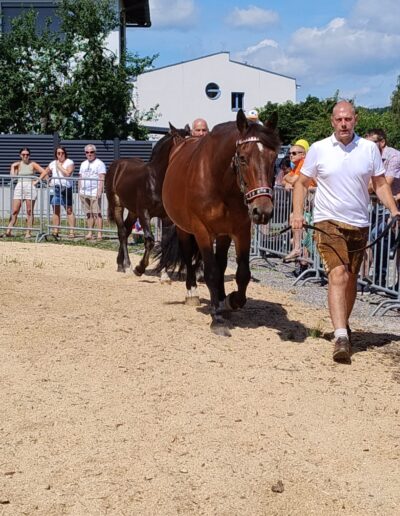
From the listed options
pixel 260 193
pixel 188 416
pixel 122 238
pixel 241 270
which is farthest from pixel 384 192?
pixel 122 238

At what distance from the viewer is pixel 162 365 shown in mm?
6281

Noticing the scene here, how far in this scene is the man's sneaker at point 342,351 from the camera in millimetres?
6504

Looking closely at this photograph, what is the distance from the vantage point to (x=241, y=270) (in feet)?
26.3

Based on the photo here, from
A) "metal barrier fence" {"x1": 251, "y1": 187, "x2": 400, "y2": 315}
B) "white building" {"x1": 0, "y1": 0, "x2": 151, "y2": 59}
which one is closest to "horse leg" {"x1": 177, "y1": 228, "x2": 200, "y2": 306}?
"metal barrier fence" {"x1": 251, "y1": 187, "x2": 400, "y2": 315}

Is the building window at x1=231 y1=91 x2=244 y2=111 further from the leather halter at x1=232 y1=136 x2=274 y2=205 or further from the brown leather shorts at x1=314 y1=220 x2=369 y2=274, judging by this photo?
the brown leather shorts at x1=314 y1=220 x2=369 y2=274

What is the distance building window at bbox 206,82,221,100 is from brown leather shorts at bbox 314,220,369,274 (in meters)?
53.3

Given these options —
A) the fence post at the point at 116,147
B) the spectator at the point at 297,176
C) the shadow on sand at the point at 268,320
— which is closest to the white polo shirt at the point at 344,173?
the shadow on sand at the point at 268,320

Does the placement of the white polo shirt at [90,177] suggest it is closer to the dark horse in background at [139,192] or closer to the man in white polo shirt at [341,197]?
the dark horse in background at [139,192]

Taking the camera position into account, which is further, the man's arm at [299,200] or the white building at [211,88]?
the white building at [211,88]

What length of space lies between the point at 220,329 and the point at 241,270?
788 millimetres

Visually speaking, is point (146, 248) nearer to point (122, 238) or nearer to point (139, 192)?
point (139, 192)

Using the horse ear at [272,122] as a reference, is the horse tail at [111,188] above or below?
below

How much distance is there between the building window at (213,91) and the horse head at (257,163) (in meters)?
53.1

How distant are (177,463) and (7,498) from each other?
91cm
